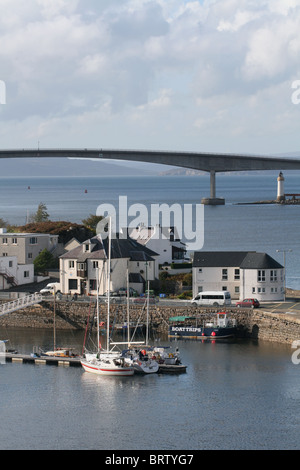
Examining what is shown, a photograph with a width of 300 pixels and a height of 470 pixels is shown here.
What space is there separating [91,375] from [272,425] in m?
7.69

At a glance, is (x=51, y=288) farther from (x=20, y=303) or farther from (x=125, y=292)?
(x=125, y=292)

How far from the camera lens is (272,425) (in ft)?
84.8

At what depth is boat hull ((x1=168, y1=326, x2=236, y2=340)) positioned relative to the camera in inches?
1474

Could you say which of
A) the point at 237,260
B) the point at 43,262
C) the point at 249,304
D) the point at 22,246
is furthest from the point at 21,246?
the point at 249,304

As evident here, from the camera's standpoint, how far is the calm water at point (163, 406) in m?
24.7

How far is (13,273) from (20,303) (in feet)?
17.5

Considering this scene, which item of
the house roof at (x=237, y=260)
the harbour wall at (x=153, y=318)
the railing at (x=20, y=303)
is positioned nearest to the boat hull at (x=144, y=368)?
the harbour wall at (x=153, y=318)

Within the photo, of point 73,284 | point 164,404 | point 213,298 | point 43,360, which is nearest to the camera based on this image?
point 164,404

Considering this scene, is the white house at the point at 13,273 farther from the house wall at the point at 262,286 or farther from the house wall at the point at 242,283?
the house wall at the point at 262,286

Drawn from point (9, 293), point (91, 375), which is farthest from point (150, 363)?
point (9, 293)

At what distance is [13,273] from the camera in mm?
46500

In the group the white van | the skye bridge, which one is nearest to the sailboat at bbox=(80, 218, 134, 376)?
the white van
